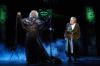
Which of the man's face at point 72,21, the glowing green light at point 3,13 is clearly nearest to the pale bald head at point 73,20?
the man's face at point 72,21

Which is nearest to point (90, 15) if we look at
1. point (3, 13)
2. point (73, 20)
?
point (73, 20)

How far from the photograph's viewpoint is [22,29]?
46.8 ft

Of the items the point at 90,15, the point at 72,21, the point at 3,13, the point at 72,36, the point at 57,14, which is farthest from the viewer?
the point at 90,15

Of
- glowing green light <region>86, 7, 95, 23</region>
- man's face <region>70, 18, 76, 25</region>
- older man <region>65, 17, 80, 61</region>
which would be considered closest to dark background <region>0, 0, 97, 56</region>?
glowing green light <region>86, 7, 95, 23</region>

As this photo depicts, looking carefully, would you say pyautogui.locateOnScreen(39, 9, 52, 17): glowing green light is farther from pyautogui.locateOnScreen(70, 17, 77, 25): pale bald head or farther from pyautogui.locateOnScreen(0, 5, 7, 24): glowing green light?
pyautogui.locateOnScreen(0, 5, 7, 24): glowing green light

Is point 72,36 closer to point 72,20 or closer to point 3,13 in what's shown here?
point 72,20

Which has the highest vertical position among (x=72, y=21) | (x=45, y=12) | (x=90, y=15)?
(x=45, y=12)

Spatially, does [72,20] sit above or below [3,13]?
below

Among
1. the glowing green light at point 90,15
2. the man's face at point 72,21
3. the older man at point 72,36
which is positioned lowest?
the older man at point 72,36

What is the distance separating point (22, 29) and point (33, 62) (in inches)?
57.6

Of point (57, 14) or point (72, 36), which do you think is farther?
point (57, 14)

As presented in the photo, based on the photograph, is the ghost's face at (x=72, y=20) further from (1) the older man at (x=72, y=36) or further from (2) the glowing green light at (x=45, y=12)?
(2) the glowing green light at (x=45, y=12)

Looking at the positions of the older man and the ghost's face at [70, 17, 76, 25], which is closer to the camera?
the older man

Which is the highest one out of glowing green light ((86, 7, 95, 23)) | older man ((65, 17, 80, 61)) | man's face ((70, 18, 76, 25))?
glowing green light ((86, 7, 95, 23))
